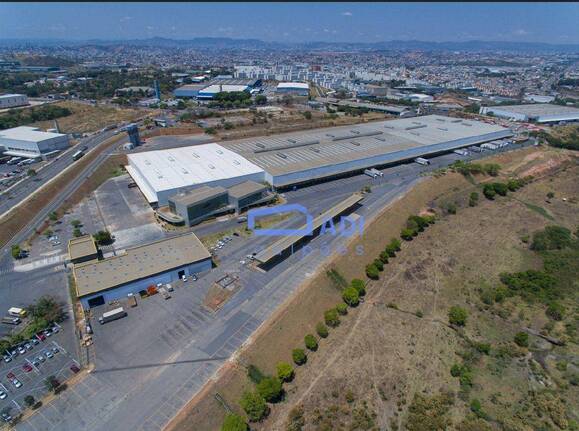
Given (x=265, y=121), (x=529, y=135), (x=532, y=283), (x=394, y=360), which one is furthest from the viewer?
(x=265, y=121)

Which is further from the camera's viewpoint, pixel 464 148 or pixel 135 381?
pixel 464 148

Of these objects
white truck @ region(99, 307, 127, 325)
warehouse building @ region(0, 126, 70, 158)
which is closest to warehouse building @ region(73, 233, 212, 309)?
white truck @ region(99, 307, 127, 325)

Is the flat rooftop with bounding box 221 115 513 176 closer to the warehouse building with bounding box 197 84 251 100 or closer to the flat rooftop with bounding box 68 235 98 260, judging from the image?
the flat rooftop with bounding box 68 235 98 260

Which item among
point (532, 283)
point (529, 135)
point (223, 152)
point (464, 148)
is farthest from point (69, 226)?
point (529, 135)

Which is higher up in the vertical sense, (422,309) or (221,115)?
(221,115)

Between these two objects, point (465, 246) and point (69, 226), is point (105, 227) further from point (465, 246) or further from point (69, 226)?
point (465, 246)

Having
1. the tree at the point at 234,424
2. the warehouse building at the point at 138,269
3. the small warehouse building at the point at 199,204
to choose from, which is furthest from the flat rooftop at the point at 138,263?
the tree at the point at 234,424
